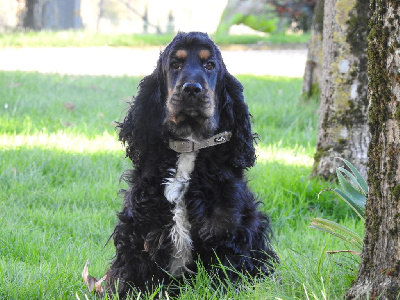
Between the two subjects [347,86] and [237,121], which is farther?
[347,86]

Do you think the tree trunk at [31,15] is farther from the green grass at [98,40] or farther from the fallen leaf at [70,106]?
the fallen leaf at [70,106]

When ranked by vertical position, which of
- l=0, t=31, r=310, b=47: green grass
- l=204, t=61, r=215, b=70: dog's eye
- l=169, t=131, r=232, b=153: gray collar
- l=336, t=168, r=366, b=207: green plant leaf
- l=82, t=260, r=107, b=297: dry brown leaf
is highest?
l=204, t=61, r=215, b=70: dog's eye

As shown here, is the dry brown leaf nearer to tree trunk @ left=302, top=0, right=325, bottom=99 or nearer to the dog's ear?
the dog's ear

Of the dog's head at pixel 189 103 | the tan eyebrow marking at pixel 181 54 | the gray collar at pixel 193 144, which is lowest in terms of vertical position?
the gray collar at pixel 193 144

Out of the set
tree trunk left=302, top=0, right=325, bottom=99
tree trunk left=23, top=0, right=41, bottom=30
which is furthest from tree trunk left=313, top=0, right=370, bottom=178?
tree trunk left=23, top=0, right=41, bottom=30

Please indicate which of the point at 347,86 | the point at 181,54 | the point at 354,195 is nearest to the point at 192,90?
the point at 181,54

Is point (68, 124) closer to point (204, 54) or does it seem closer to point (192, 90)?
point (204, 54)

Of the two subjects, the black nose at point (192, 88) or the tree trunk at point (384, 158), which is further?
the black nose at point (192, 88)

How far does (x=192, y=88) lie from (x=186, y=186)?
547 mm

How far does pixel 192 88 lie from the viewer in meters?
3.48

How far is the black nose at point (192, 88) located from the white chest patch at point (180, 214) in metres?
0.37

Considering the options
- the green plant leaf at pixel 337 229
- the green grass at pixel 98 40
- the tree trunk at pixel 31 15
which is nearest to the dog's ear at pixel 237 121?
the green plant leaf at pixel 337 229

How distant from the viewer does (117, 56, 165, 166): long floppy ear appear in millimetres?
3793

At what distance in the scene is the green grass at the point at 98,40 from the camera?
1853 centimetres
